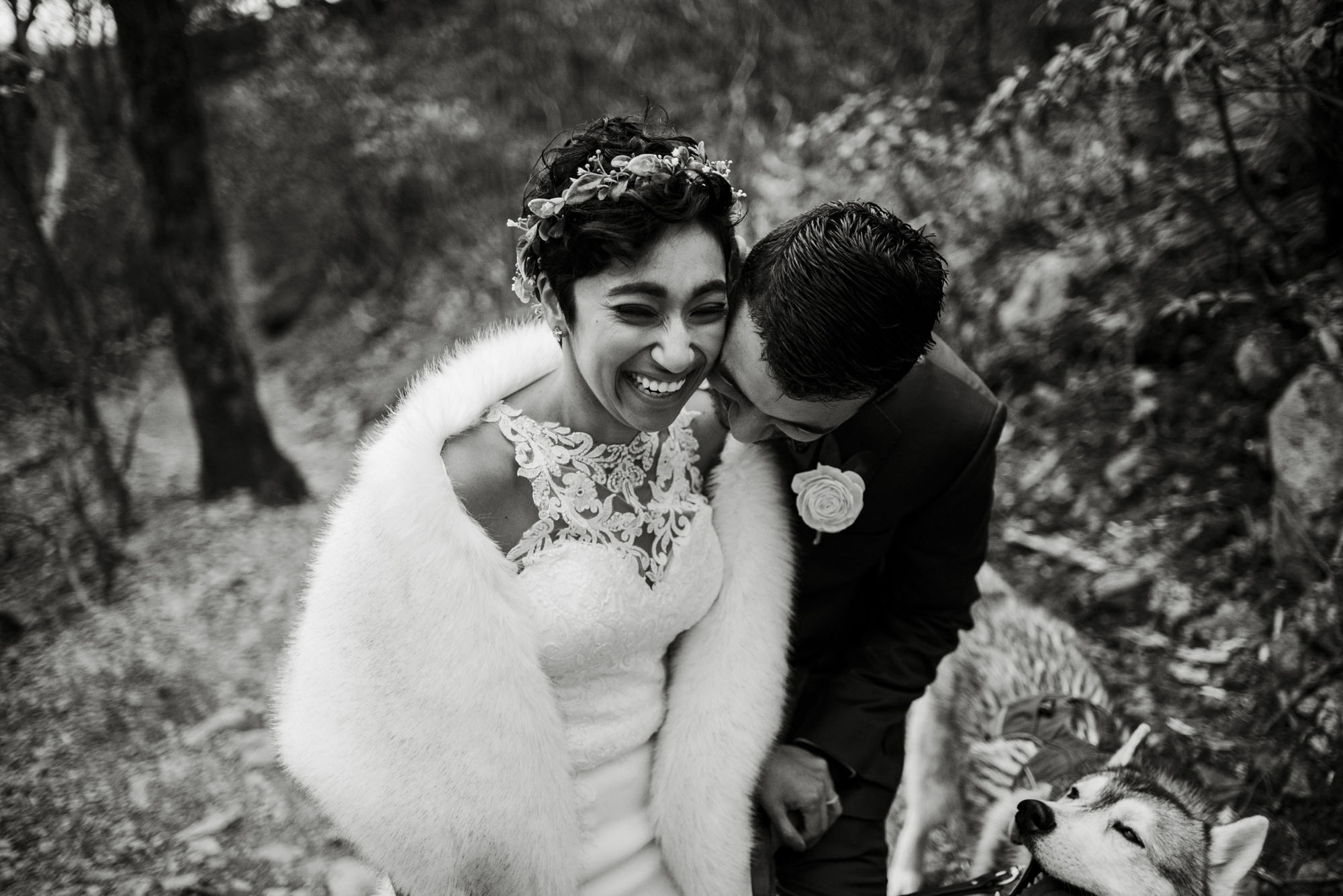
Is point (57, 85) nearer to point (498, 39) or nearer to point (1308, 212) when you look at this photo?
point (498, 39)

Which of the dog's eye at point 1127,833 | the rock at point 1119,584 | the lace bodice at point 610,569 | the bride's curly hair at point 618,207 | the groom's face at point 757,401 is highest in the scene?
the bride's curly hair at point 618,207

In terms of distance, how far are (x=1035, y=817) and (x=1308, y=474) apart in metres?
2.33

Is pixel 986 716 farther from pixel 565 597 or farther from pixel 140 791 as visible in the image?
pixel 140 791

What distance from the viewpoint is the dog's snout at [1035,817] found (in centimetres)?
221

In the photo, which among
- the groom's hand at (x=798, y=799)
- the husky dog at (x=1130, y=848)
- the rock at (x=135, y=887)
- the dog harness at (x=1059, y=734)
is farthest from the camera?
the rock at (x=135, y=887)


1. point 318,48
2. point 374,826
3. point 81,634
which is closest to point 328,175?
point 318,48

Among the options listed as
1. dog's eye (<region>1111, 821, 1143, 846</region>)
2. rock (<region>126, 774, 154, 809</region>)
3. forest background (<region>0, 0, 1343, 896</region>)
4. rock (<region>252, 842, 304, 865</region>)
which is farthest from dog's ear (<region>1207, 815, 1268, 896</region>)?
rock (<region>126, 774, 154, 809</region>)

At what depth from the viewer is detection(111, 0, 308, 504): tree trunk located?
5969mm

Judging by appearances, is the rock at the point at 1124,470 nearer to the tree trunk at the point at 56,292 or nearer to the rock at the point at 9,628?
the tree trunk at the point at 56,292

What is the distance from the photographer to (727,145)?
885cm

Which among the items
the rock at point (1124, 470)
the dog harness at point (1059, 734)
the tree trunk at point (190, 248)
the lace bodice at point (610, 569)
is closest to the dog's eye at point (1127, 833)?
the dog harness at point (1059, 734)

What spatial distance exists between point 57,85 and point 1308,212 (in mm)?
8198

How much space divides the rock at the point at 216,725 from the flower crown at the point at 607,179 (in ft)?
11.1

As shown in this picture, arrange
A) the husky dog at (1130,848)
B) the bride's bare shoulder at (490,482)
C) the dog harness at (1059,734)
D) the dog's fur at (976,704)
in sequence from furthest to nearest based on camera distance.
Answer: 1. the dog's fur at (976,704)
2. the dog harness at (1059,734)
3. the husky dog at (1130,848)
4. the bride's bare shoulder at (490,482)
